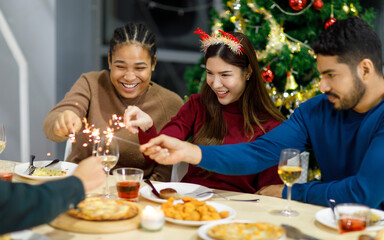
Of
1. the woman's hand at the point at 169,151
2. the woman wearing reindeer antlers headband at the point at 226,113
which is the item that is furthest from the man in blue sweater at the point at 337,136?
the woman wearing reindeer antlers headband at the point at 226,113

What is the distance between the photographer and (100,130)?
268 cm

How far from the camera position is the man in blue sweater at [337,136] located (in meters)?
1.72

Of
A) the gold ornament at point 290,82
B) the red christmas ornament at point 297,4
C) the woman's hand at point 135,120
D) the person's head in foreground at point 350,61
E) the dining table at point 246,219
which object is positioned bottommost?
the dining table at point 246,219

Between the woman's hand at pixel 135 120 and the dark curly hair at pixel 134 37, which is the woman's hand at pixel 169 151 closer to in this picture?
the woman's hand at pixel 135 120

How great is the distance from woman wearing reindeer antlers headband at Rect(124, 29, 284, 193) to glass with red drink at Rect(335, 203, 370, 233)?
931mm

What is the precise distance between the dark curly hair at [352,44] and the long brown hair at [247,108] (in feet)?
2.00

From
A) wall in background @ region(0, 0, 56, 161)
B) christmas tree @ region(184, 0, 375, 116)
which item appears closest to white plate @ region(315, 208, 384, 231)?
christmas tree @ region(184, 0, 375, 116)

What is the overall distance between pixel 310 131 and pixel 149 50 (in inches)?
41.6

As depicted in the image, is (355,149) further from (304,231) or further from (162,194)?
(162,194)

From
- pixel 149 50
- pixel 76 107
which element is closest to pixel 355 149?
pixel 149 50

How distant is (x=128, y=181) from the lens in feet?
5.75

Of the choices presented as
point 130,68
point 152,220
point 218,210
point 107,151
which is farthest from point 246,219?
point 130,68

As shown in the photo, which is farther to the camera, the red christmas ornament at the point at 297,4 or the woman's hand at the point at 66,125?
the red christmas ornament at the point at 297,4

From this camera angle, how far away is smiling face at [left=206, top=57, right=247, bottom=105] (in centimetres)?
238
